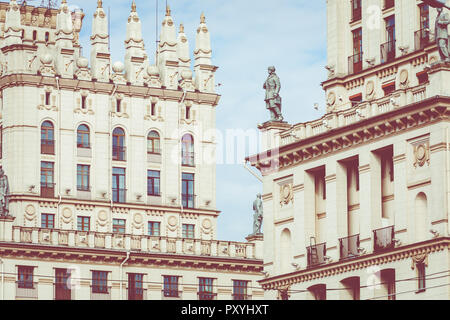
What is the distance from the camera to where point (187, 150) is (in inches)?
5404

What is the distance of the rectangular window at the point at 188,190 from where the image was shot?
136000 mm

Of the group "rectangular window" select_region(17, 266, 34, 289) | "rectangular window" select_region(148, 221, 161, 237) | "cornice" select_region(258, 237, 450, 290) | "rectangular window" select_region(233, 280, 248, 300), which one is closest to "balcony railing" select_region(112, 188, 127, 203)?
"rectangular window" select_region(148, 221, 161, 237)

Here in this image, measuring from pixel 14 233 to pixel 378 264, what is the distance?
3595 centimetres

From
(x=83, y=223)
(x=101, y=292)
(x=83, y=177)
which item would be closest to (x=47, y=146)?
(x=83, y=177)

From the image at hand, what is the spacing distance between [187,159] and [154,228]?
639cm

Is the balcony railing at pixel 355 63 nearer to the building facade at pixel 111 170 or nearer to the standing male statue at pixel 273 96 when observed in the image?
the standing male statue at pixel 273 96

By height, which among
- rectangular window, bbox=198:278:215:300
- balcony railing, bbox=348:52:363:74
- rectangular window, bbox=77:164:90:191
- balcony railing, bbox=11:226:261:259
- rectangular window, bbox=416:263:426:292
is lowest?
rectangular window, bbox=416:263:426:292

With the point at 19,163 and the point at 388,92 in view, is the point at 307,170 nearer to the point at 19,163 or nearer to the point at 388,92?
the point at 388,92

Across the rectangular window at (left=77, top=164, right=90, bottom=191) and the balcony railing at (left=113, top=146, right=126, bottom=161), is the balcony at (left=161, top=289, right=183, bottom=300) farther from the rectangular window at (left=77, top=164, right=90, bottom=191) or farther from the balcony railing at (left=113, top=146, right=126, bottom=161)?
the balcony railing at (left=113, top=146, right=126, bottom=161)

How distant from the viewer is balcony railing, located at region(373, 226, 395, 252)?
308ft

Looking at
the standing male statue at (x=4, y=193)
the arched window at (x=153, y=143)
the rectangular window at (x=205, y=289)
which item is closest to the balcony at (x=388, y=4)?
the rectangular window at (x=205, y=289)

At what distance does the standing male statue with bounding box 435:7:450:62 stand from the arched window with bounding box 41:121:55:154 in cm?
4483

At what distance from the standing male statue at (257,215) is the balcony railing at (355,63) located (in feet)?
72.3
